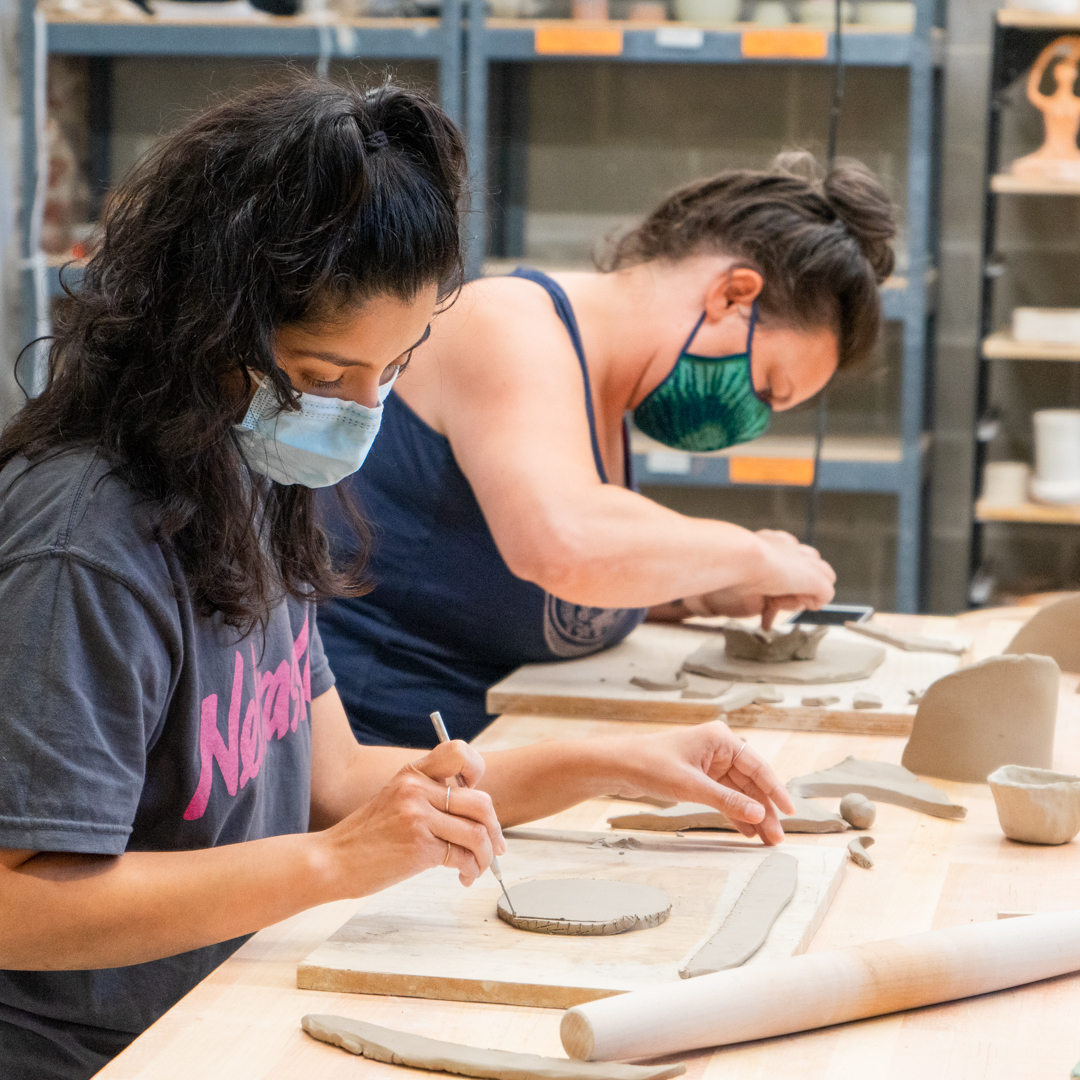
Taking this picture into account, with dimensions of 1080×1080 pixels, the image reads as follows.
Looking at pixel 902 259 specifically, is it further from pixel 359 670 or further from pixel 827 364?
pixel 359 670

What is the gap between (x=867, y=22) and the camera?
335cm

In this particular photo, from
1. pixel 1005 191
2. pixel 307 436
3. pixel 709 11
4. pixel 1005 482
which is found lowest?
pixel 1005 482

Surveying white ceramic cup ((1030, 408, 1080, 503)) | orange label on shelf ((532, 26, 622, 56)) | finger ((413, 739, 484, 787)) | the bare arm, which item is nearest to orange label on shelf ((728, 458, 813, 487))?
white ceramic cup ((1030, 408, 1080, 503))

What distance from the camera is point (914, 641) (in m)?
1.84

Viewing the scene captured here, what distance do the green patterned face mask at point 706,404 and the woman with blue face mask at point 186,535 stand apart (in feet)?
2.34

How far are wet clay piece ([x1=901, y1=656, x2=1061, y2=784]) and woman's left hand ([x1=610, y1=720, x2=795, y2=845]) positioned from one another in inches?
10.3

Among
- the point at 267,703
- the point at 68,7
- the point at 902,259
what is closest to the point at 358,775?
the point at 267,703

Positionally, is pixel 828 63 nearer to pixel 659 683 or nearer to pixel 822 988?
pixel 659 683

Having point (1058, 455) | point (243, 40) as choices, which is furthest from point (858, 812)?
point (243, 40)

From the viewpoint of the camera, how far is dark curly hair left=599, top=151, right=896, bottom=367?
1.69m

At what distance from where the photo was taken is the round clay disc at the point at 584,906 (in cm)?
96

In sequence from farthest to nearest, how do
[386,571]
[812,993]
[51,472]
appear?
1. [386,571]
2. [51,472]
3. [812,993]

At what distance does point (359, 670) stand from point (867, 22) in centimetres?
235

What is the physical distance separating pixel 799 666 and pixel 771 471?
5.57 ft
